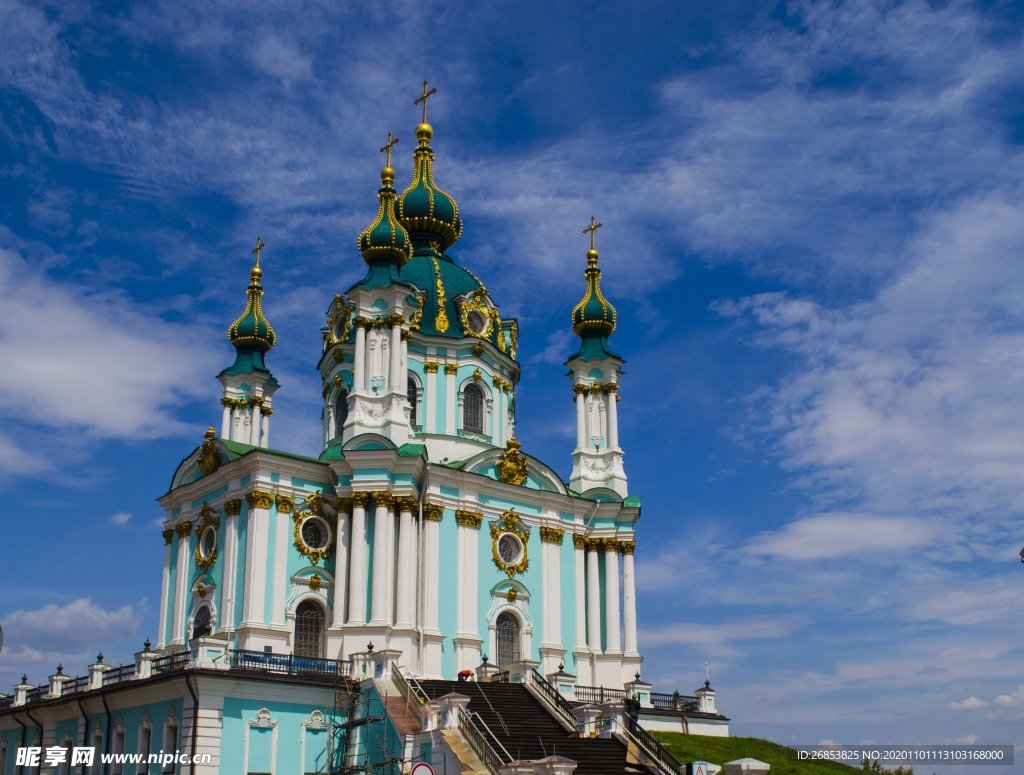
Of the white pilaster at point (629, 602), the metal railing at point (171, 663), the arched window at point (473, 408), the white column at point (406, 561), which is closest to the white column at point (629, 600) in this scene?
the white pilaster at point (629, 602)

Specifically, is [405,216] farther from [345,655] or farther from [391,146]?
[345,655]

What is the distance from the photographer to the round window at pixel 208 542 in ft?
106

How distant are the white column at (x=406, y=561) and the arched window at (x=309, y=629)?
2.17m

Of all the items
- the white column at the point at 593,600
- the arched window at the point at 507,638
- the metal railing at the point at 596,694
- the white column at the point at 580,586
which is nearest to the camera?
the metal railing at the point at 596,694

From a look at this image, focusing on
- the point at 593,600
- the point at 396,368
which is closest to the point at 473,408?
the point at 396,368

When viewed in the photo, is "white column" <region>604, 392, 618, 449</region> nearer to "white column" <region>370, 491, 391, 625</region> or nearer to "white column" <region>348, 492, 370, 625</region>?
"white column" <region>370, 491, 391, 625</region>

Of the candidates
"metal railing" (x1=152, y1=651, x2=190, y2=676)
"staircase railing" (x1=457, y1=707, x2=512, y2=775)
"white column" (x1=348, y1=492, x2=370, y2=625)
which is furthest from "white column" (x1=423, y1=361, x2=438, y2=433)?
"staircase railing" (x1=457, y1=707, x2=512, y2=775)

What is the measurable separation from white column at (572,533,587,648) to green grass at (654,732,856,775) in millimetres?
4051

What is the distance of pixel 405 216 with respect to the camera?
39406 millimetres

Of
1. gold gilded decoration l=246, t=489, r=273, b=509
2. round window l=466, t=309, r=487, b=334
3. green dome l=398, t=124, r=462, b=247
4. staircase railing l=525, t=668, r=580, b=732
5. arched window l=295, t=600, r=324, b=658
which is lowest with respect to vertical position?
staircase railing l=525, t=668, r=580, b=732

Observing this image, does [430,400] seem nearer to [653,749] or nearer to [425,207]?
[425,207]

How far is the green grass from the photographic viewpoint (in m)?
28.1

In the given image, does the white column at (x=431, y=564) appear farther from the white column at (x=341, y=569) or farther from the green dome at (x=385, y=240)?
the green dome at (x=385, y=240)

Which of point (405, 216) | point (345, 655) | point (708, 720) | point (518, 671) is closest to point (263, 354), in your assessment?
point (405, 216)
